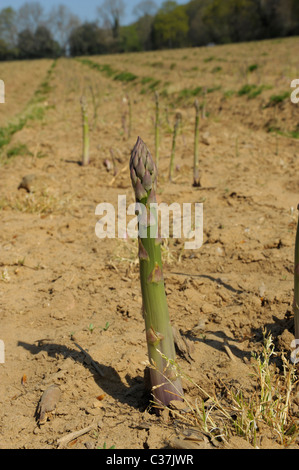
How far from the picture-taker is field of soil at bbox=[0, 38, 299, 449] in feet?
6.19

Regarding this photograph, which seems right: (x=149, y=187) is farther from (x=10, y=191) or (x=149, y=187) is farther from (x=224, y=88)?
(x=224, y=88)

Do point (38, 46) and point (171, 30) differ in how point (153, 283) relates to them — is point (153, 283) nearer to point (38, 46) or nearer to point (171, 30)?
point (171, 30)

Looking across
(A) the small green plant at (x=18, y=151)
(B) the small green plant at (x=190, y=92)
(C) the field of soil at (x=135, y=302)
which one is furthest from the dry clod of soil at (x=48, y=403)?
(B) the small green plant at (x=190, y=92)

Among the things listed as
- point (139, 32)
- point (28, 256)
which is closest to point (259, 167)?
point (28, 256)

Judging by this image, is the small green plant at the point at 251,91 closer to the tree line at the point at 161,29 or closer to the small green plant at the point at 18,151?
the small green plant at the point at 18,151

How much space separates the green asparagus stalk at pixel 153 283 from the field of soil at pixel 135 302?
10cm

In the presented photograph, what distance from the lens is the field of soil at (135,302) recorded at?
1.89m

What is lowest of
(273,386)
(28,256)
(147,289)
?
(273,386)

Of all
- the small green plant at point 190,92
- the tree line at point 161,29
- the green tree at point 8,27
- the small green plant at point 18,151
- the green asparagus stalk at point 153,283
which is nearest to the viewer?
the green asparagus stalk at point 153,283

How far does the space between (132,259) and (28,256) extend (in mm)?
935

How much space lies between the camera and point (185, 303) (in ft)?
9.72

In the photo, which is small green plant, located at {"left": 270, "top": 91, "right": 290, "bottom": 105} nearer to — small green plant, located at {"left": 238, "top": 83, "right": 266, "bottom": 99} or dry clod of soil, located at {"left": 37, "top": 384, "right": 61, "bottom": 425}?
small green plant, located at {"left": 238, "top": 83, "right": 266, "bottom": 99}

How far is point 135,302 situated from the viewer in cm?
300

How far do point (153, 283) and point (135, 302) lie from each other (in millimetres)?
1176
